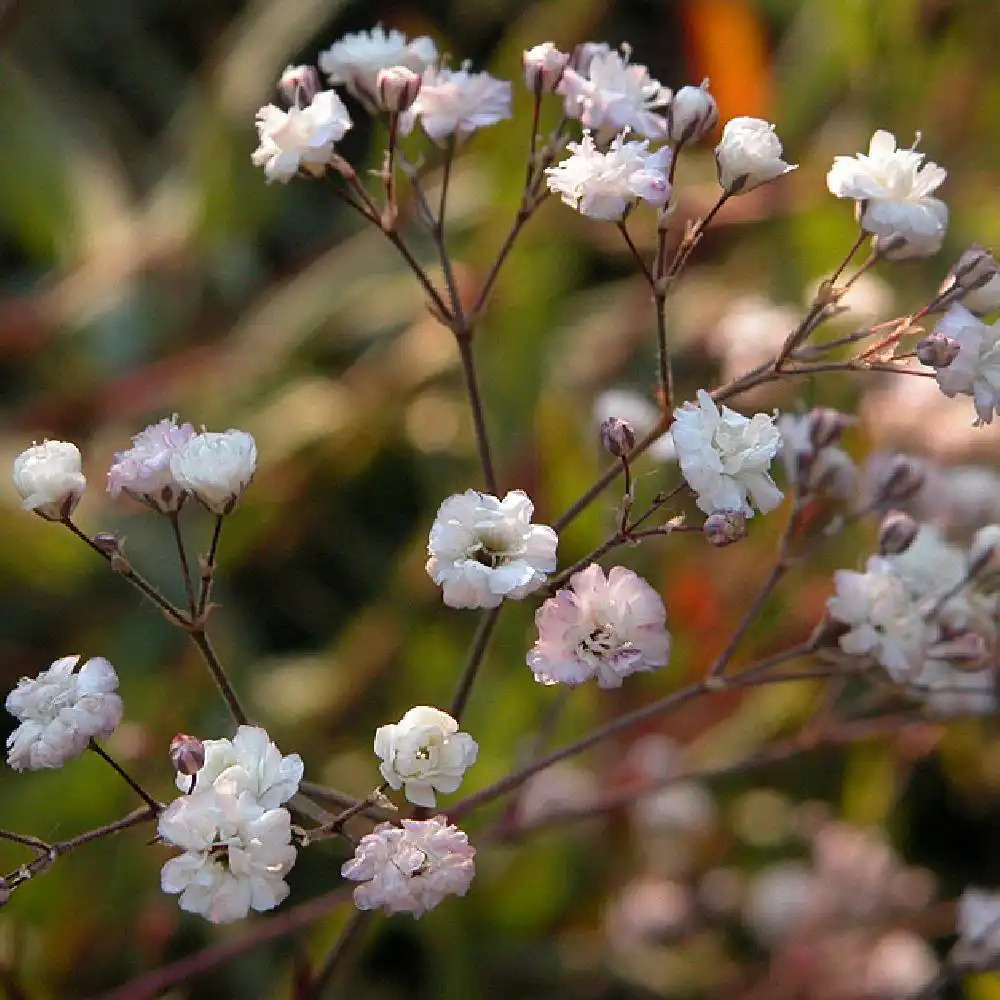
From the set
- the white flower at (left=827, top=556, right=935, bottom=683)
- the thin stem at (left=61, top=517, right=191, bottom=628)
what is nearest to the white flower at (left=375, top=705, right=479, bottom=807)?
the thin stem at (left=61, top=517, right=191, bottom=628)

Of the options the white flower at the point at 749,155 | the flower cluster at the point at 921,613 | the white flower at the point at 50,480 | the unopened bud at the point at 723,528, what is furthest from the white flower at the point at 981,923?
the white flower at the point at 50,480

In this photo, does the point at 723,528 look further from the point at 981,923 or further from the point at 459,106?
the point at 981,923

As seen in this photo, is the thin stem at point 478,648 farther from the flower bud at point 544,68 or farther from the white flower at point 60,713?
the flower bud at point 544,68

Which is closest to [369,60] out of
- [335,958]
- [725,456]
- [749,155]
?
[749,155]

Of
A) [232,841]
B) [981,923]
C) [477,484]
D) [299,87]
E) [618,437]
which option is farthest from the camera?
[477,484]

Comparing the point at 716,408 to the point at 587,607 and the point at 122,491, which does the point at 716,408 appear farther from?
the point at 122,491

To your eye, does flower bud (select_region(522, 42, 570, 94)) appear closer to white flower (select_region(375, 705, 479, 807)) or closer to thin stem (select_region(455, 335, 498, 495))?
thin stem (select_region(455, 335, 498, 495))
